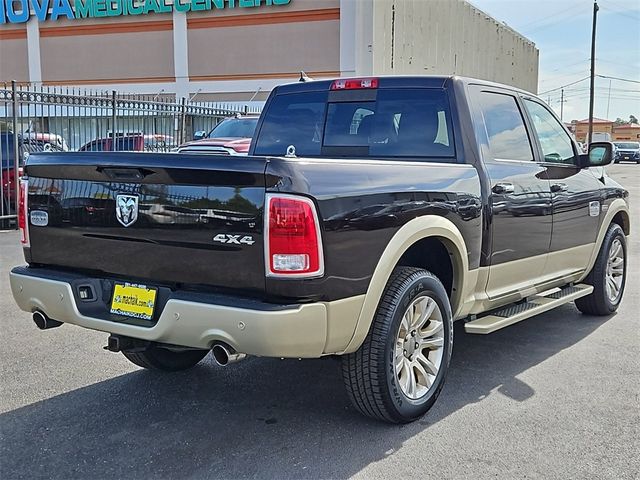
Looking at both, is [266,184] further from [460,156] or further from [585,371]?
[585,371]

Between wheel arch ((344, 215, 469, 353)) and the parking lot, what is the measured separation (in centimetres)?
61

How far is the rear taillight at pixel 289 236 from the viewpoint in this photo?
10.1ft

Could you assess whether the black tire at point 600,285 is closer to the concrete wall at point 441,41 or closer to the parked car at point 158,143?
the parked car at point 158,143

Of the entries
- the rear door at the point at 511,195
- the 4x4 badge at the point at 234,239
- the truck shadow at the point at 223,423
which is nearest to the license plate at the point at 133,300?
the 4x4 badge at the point at 234,239

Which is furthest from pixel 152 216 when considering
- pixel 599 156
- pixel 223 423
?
pixel 599 156

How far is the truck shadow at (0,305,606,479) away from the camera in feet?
10.9

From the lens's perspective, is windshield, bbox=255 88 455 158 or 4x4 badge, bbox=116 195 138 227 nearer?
4x4 badge, bbox=116 195 138 227

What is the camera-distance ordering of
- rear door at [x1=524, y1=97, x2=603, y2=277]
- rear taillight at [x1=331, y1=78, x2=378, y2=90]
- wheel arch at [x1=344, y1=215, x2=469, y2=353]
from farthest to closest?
rear door at [x1=524, y1=97, x2=603, y2=277] → rear taillight at [x1=331, y1=78, x2=378, y2=90] → wheel arch at [x1=344, y1=215, x2=469, y2=353]

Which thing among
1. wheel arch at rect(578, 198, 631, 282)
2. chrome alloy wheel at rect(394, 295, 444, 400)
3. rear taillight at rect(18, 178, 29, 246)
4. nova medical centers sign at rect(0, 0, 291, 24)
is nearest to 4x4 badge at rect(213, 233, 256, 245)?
chrome alloy wheel at rect(394, 295, 444, 400)

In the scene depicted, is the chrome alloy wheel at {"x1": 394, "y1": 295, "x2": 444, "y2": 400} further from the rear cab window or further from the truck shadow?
the rear cab window

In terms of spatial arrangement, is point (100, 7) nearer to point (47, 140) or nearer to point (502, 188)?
point (47, 140)

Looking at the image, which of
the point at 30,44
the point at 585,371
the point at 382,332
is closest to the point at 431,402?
the point at 382,332

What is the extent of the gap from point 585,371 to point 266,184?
2.92 m

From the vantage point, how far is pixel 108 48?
2936 centimetres
